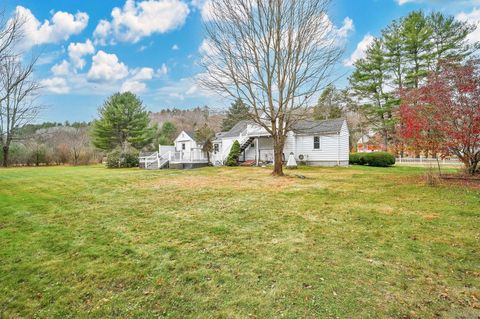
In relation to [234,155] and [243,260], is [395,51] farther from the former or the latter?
[243,260]

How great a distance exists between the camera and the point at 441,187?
9.16 m

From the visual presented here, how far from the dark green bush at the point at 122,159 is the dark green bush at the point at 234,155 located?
10.3 meters

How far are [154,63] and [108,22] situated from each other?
5.95 meters

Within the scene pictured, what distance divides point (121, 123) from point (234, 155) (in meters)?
18.4

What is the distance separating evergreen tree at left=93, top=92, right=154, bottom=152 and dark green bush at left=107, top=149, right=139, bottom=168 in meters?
6.35

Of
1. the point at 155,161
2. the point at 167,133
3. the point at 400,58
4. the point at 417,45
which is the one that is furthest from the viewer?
the point at 167,133

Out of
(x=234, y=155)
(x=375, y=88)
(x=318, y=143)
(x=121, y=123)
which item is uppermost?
(x=375, y=88)

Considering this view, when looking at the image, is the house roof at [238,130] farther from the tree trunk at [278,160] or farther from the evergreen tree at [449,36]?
the evergreen tree at [449,36]

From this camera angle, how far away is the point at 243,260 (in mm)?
3777

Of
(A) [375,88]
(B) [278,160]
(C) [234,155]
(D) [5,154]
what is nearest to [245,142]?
(C) [234,155]

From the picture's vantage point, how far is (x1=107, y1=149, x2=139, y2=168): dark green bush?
25172mm

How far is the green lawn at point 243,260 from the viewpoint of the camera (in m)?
2.72

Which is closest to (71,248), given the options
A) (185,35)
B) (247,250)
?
(247,250)

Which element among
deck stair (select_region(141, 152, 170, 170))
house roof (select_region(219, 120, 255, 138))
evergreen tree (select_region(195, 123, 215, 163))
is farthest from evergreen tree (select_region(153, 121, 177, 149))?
house roof (select_region(219, 120, 255, 138))
